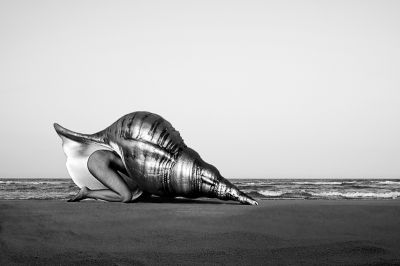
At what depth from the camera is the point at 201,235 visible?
276 cm

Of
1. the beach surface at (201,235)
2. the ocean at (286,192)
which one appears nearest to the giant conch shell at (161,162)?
the beach surface at (201,235)

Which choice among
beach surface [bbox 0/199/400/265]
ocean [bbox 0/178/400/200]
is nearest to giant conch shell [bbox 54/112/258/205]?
beach surface [bbox 0/199/400/265]

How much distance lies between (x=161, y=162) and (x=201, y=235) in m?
1.61

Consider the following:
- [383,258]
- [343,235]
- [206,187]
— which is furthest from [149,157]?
[383,258]

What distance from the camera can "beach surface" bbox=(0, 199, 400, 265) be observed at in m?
2.37

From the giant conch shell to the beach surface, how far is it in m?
0.73

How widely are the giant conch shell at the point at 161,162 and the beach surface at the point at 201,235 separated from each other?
0.73 m

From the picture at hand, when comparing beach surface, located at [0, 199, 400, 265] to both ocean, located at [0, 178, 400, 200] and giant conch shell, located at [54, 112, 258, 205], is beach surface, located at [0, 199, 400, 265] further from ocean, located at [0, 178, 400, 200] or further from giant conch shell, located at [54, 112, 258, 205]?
ocean, located at [0, 178, 400, 200]

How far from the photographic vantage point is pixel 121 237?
9.11 feet

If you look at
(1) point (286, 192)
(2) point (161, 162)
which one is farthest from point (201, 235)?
(1) point (286, 192)

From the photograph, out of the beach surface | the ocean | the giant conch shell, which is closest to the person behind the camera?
the beach surface

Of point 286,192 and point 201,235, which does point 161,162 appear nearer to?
point 201,235

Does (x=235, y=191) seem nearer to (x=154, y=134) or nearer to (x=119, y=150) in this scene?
(x=154, y=134)

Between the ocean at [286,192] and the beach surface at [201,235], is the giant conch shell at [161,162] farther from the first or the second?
the ocean at [286,192]
